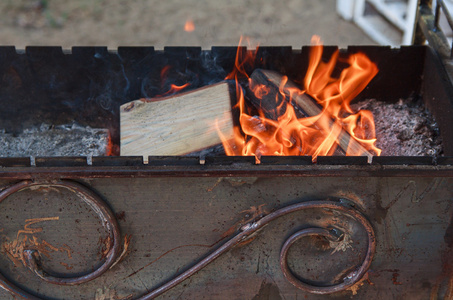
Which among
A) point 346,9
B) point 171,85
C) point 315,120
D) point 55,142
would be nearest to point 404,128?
point 315,120

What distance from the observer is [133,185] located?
5.87ft

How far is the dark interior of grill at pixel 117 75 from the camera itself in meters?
2.60

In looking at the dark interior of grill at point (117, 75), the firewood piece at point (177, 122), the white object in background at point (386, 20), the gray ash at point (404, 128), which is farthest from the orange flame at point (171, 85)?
the white object in background at point (386, 20)

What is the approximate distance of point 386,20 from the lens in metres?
4.94

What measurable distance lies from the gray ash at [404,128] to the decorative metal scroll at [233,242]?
662mm

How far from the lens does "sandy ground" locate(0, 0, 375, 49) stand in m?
5.10

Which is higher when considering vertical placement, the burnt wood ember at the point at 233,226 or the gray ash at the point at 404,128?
the gray ash at the point at 404,128

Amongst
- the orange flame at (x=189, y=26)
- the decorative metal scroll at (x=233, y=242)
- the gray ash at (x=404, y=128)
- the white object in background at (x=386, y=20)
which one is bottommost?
the decorative metal scroll at (x=233, y=242)

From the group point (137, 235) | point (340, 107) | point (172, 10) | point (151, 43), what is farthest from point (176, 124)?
point (172, 10)

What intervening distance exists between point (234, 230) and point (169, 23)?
13.2 ft

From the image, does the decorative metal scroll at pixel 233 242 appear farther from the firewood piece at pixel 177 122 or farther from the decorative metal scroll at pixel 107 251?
the firewood piece at pixel 177 122

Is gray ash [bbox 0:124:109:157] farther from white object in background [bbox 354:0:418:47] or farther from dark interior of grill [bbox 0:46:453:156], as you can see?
white object in background [bbox 354:0:418:47]

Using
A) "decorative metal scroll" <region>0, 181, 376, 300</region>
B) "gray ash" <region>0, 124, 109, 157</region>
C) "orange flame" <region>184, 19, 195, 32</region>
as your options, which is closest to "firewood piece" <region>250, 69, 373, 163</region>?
"decorative metal scroll" <region>0, 181, 376, 300</region>

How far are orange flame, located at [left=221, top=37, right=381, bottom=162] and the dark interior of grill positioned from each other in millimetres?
61
